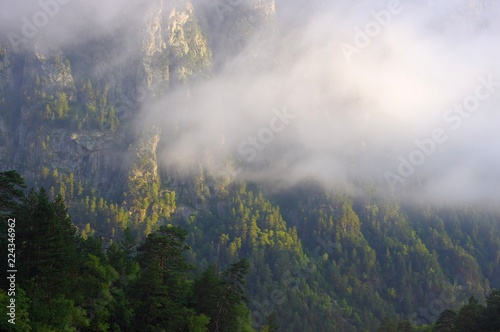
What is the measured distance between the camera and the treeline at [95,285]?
51.8 m

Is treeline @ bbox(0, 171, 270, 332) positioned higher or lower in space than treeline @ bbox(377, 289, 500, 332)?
higher

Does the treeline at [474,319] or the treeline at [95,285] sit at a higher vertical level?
the treeline at [95,285]

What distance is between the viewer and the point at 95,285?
61.6 m

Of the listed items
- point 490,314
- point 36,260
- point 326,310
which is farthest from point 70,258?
point 326,310

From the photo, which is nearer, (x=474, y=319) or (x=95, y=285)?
(x=95, y=285)

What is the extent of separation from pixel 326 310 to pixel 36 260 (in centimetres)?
15651

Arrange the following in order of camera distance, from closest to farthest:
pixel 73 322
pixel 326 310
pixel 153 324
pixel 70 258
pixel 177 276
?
pixel 73 322 → pixel 70 258 → pixel 153 324 → pixel 177 276 → pixel 326 310

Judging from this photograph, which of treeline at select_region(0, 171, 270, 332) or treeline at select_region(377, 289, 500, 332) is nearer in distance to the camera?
treeline at select_region(0, 171, 270, 332)

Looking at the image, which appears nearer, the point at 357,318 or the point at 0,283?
the point at 0,283

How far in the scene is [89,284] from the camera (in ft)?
201

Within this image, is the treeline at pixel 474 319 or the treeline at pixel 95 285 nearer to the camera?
the treeline at pixel 95 285

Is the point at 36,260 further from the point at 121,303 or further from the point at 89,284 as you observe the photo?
the point at 121,303

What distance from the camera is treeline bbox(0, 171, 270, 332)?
51812 millimetres

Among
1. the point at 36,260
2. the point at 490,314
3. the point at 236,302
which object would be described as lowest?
the point at 490,314
